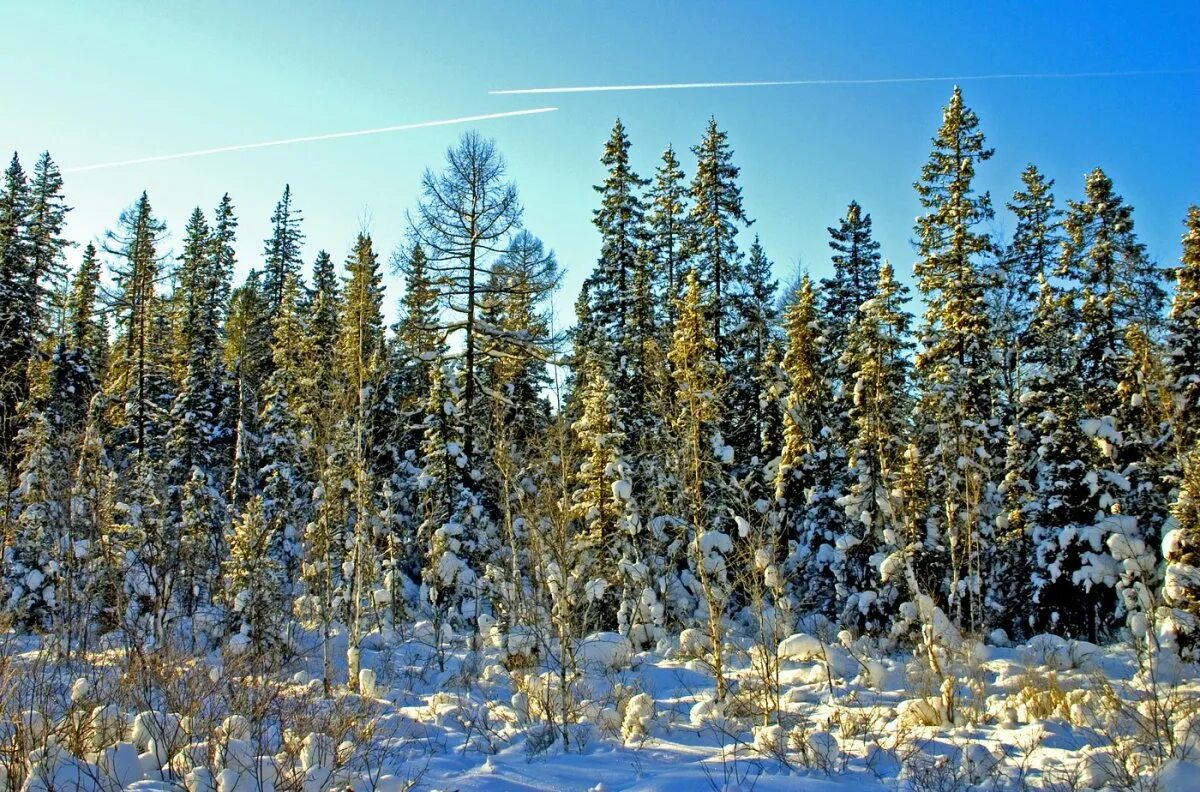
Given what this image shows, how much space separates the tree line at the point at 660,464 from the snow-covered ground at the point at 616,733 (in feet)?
8.20

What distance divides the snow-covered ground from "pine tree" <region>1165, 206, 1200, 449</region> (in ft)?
29.7

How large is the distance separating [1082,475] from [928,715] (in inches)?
561

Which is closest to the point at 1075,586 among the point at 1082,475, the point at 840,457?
the point at 1082,475

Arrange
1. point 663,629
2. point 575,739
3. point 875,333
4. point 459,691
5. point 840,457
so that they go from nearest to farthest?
point 575,739
point 459,691
point 663,629
point 875,333
point 840,457

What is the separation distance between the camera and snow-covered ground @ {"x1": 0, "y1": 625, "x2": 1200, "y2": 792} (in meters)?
7.15

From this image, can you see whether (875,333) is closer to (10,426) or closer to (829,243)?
(829,243)

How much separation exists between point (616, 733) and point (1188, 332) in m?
19.9

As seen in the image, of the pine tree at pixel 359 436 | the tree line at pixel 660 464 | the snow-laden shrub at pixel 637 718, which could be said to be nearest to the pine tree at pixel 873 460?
the tree line at pixel 660 464

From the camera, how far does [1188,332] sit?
800 inches

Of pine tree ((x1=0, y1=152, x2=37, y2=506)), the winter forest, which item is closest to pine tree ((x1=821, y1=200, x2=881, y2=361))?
the winter forest

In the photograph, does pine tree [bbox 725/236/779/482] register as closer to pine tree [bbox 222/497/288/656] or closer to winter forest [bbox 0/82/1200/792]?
winter forest [bbox 0/82/1200/792]

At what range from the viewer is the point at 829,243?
1319 inches

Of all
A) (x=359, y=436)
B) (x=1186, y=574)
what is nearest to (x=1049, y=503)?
(x=1186, y=574)

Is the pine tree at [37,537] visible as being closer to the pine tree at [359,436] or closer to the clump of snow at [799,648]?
the pine tree at [359,436]
